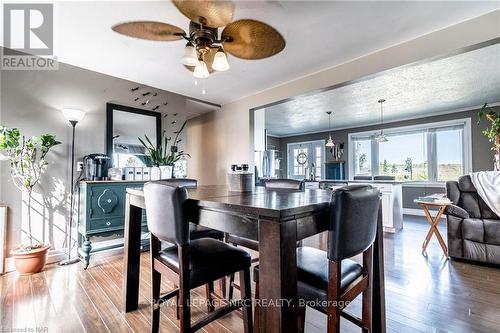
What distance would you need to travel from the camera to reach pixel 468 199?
280 cm

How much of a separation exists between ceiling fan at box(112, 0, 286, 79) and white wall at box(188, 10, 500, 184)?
1.34 meters

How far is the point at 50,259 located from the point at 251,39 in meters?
3.29

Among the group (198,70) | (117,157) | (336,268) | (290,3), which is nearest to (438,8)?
(290,3)

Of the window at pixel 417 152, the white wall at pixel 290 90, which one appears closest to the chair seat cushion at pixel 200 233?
the white wall at pixel 290 90

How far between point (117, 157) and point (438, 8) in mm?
3886

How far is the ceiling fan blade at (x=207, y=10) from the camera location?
55.2 inches

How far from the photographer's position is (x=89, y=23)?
81.8 inches

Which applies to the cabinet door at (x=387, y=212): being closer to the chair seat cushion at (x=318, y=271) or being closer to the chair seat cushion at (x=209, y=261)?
the chair seat cushion at (x=318, y=271)

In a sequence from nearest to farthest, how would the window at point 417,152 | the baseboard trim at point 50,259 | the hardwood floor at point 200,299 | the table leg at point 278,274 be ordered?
1. the table leg at point 278,274
2. the hardwood floor at point 200,299
3. the baseboard trim at point 50,259
4. the window at point 417,152

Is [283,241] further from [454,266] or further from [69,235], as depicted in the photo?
[69,235]

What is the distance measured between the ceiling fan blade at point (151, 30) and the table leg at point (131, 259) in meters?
1.26

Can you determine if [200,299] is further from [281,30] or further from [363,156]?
[363,156]

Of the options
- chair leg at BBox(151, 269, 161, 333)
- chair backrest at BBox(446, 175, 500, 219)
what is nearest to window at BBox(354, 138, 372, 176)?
chair backrest at BBox(446, 175, 500, 219)

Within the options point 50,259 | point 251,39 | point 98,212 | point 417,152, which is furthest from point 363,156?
point 50,259
